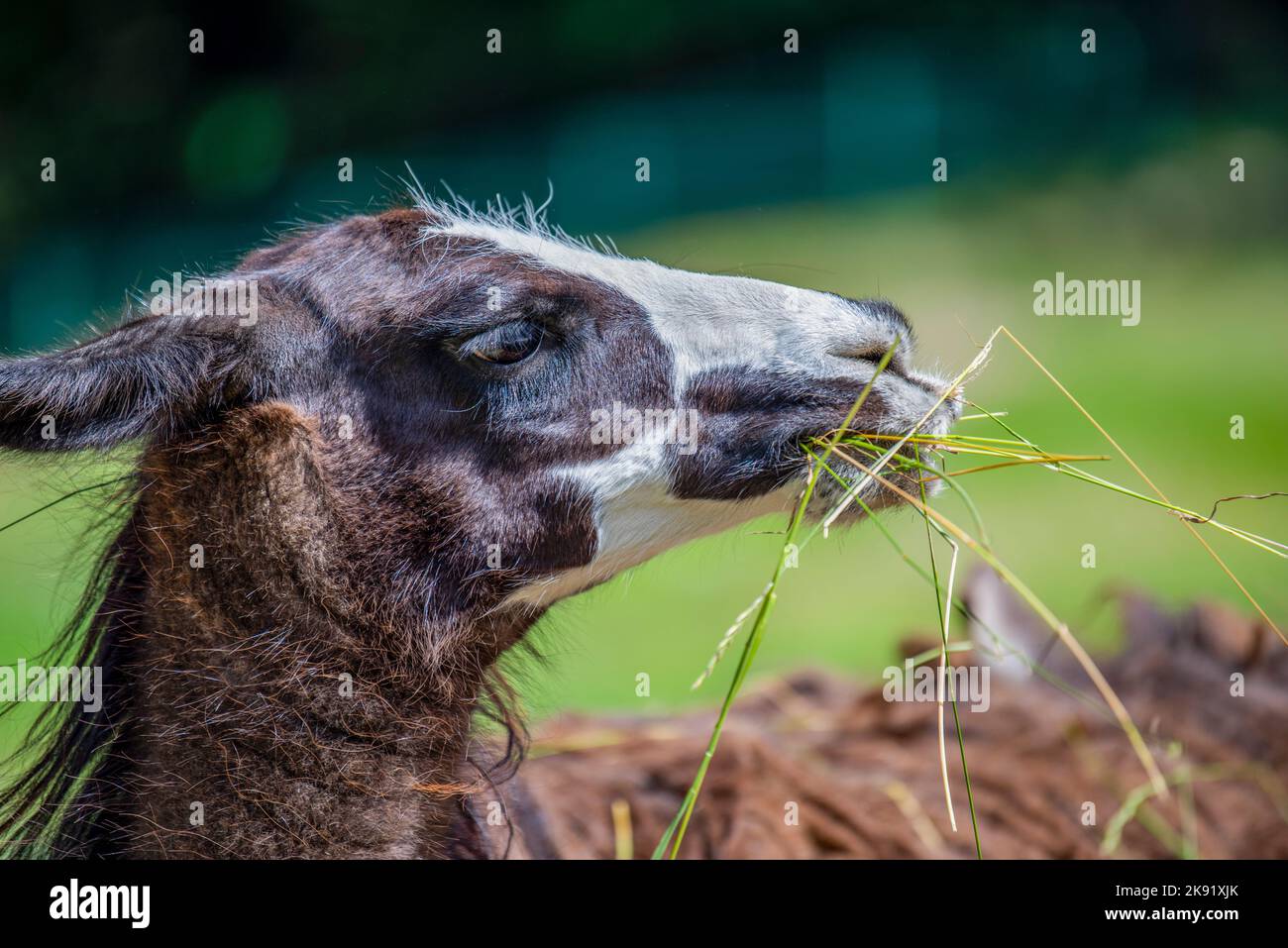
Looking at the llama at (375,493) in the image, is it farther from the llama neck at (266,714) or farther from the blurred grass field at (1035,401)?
the blurred grass field at (1035,401)

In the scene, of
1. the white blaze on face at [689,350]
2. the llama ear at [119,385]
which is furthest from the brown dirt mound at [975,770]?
the llama ear at [119,385]

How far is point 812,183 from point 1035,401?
104 inches

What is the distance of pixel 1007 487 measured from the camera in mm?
9109

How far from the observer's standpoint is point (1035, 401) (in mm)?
9938

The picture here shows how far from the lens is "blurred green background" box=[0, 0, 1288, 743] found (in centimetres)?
809

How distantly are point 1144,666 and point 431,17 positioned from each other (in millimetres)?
7771

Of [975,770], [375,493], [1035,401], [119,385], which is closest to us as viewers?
[119,385]

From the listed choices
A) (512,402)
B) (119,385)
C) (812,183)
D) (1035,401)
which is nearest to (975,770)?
(512,402)

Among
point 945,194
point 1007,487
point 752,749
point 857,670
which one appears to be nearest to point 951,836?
point 752,749

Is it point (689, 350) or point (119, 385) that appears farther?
point (689, 350)

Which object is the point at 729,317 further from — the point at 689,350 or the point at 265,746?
the point at 265,746

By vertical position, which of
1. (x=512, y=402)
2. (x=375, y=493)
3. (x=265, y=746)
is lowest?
(x=265, y=746)

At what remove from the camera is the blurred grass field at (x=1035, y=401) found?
7031 millimetres
